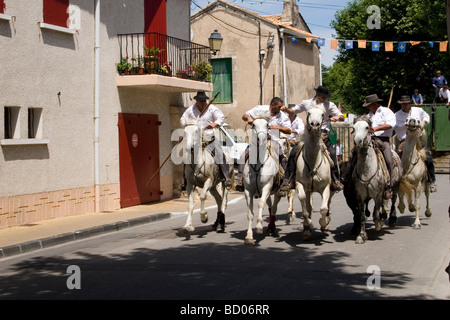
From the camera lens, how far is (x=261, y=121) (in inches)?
416

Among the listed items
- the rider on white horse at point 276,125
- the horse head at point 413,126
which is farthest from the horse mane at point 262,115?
the horse head at point 413,126

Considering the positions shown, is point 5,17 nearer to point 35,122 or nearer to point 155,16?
point 35,122

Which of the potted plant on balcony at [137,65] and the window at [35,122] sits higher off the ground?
the potted plant on balcony at [137,65]

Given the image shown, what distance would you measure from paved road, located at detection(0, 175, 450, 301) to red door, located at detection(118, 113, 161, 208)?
544 cm

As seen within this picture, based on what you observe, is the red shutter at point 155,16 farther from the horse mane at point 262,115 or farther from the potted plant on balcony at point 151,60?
the horse mane at point 262,115

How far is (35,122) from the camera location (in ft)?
48.4

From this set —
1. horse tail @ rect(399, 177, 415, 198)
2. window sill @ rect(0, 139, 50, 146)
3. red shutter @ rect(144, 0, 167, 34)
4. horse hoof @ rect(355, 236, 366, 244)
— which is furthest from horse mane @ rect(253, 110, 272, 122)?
red shutter @ rect(144, 0, 167, 34)

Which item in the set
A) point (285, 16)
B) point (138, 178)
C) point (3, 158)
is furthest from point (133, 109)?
point (285, 16)

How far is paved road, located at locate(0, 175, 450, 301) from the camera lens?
7.32 meters

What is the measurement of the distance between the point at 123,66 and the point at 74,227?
5.94m

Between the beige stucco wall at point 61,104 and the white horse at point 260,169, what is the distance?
5816 millimetres

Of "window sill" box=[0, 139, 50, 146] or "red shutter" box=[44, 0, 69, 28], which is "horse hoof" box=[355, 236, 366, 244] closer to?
"window sill" box=[0, 139, 50, 146]

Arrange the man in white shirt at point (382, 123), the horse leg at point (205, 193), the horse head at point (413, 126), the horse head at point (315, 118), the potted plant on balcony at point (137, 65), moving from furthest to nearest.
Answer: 1. the potted plant on balcony at point (137, 65)
2. the horse head at point (413, 126)
3. the horse leg at point (205, 193)
4. the man in white shirt at point (382, 123)
5. the horse head at point (315, 118)

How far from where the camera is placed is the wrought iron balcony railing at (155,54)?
18156mm
